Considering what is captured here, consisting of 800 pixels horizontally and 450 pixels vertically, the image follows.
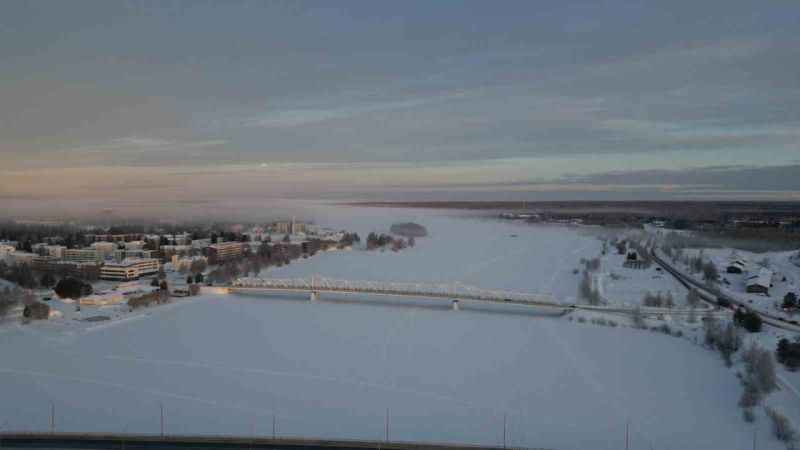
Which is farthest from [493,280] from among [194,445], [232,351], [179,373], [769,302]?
[194,445]

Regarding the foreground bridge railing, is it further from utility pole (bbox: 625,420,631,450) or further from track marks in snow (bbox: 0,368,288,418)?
track marks in snow (bbox: 0,368,288,418)

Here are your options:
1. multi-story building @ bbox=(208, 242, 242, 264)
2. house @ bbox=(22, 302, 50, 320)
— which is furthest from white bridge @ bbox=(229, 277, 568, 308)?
multi-story building @ bbox=(208, 242, 242, 264)

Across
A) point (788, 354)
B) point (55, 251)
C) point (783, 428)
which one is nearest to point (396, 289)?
point (788, 354)

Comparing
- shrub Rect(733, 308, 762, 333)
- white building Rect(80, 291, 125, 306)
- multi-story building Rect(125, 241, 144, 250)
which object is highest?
multi-story building Rect(125, 241, 144, 250)

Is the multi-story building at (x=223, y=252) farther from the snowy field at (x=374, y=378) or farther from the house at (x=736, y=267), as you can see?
the house at (x=736, y=267)

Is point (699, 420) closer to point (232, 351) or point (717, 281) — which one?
point (232, 351)

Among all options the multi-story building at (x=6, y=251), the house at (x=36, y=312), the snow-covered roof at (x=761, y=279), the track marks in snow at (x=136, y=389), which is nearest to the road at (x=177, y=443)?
the track marks in snow at (x=136, y=389)
